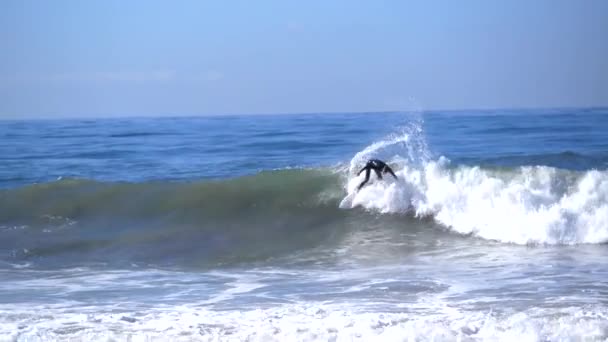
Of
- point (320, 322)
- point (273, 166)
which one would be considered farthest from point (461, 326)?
point (273, 166)

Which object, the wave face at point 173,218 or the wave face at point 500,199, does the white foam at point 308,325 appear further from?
the wave face at point 500,199

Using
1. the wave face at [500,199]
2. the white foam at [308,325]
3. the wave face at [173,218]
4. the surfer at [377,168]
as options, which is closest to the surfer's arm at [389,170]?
the surfer at [377,168]

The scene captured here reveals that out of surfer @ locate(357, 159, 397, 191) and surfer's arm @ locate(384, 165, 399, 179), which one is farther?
surfer @ locate(357, 159, 397, 191)

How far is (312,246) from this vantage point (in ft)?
44.0

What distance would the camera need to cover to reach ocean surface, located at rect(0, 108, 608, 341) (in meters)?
8.29

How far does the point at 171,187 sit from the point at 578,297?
1072cm

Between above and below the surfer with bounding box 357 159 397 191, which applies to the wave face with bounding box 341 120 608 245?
below

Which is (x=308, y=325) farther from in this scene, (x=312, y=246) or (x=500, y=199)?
(x=500, y=199)

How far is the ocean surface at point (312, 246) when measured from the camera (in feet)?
27.2

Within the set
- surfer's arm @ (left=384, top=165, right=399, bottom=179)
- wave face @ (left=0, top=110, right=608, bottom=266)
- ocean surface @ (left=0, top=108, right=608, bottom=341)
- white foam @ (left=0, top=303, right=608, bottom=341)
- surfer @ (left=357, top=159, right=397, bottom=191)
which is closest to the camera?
white foam @ (left=0, top=303, right=608, bottom=341)

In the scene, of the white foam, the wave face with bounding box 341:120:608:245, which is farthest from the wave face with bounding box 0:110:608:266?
the white foam

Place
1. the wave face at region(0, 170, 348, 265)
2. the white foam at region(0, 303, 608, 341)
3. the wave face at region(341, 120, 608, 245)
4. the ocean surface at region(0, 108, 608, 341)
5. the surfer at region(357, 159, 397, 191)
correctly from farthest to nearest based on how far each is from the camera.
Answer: the surfer at region(357, 159, 397, 191), the wave face at region(0, 170, 348, 265), the wave face at region(341, 120, 608, 245), the ocean surface at region(0, 108, 608, 341), the white foam at region(0, 303, 608, 341)

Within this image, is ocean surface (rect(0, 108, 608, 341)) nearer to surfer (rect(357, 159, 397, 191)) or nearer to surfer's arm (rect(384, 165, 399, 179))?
surfer (rect(357, 159, 397, 191))

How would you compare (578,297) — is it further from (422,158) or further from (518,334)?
(422,158)
